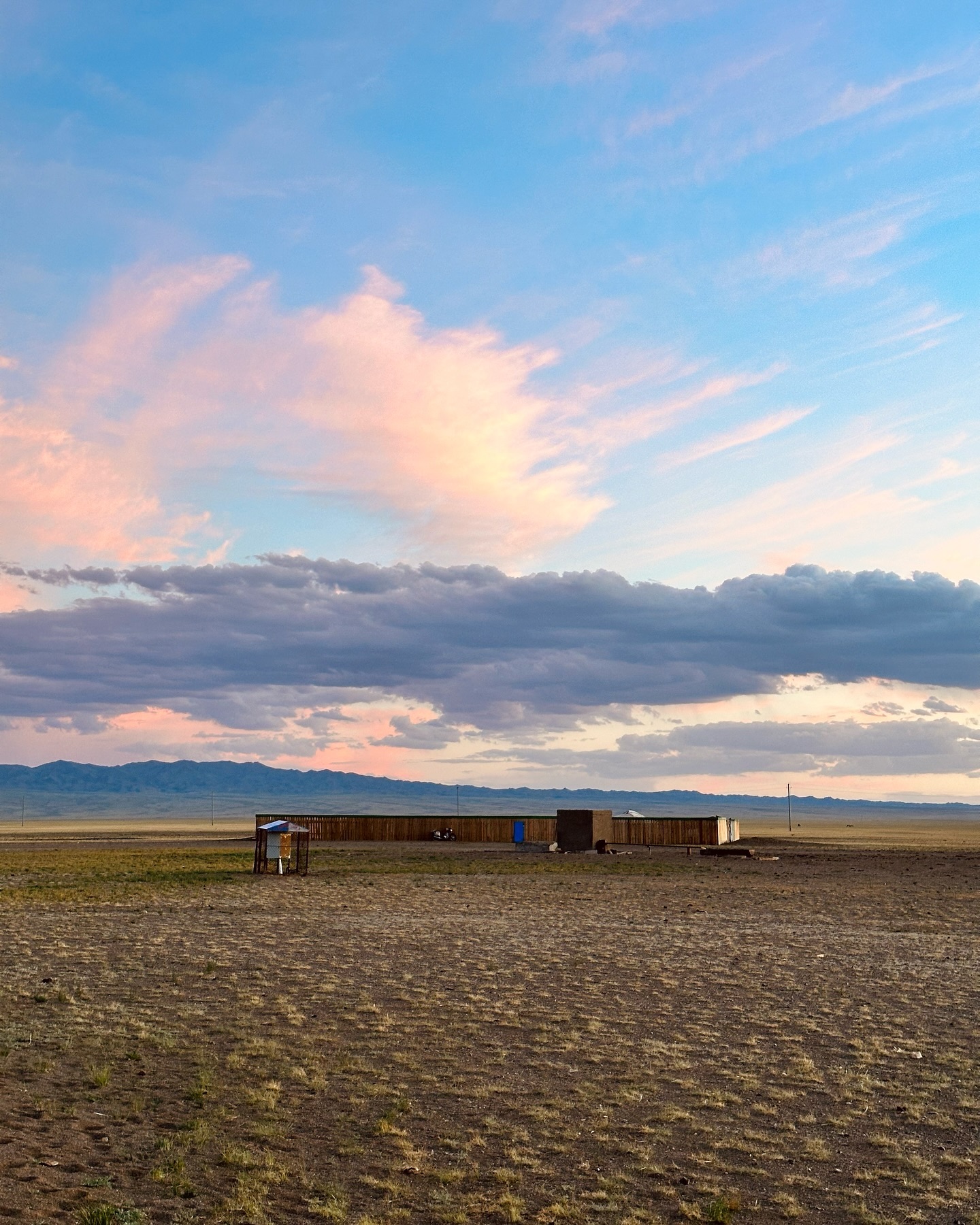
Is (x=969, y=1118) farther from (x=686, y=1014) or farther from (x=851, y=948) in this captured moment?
(x=851, y=948)

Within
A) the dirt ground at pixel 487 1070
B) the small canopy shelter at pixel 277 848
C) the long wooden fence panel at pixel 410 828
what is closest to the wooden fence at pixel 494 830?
the long wooden fence panel at pixel 410 828

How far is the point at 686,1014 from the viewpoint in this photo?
16.6 meters

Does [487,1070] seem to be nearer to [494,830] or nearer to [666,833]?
[666,833]

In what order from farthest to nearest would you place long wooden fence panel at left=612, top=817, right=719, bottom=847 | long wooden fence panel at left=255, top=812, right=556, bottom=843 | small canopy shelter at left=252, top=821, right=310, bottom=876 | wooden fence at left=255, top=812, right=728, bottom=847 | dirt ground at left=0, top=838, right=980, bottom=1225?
long wooden fence panel at left=255, top=812, right=556, bottom=843
wooden fence at left=255, top=812, right=728, bottom=847
long wooden fence panel at left=612, top=817, right=719, bottom=847
small canopy shelter at left=252, top=821, right=310, bottom=876
dirt ground at left=0, top=838, right=980, bottom=1225

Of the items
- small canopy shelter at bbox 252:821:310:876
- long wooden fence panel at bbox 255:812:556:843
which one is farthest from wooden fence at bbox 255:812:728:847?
small canopy shelter at bbox 252:821:310:876

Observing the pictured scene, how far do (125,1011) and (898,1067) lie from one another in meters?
10.8

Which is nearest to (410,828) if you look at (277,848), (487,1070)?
(277,848)

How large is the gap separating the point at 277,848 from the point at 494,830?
3675 cm

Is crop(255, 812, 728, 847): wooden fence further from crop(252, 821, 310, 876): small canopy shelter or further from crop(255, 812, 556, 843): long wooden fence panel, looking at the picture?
crop(252, 821, 310, 876): small canopy shelter

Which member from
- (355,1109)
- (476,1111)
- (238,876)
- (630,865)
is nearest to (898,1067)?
(476,1111)

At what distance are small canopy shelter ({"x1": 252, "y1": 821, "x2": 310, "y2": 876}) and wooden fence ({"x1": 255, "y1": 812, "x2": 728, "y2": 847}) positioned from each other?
26.5m

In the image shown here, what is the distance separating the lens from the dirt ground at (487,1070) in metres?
9.33

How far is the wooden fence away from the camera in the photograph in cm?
7769

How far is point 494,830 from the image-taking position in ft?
274
